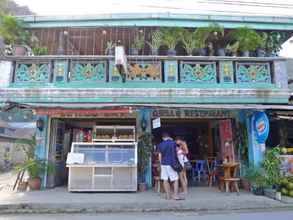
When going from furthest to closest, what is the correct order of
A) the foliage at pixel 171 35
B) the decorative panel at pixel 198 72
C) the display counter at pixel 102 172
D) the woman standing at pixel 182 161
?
the foliage at pixel 171 35 → the decorative panel at pixel 198 72 → the display counter at pixel 102 172 → the woman standing at pixel 182 161

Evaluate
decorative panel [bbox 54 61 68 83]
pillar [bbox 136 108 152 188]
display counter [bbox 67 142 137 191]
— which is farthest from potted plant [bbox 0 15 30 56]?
pillar [bbox 136 108 152 188]

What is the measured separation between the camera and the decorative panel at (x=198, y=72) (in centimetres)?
859

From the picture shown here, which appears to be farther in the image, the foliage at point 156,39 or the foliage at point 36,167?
the foliage at point 156,39

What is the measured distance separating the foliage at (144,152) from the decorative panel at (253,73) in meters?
3.51

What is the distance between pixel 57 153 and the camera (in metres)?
9.56

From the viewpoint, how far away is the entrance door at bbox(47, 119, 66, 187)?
9.03 m

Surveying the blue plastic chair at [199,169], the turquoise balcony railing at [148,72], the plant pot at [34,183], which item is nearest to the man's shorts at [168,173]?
the turquoise balcony railing at [148,72]

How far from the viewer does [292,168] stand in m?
8.76

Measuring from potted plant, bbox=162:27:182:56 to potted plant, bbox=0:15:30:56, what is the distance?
4622 millimetres

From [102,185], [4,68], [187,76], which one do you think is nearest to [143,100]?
[187,76]

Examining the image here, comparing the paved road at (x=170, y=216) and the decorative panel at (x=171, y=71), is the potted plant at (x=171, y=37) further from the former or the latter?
the paved road at (x=170, y=216)

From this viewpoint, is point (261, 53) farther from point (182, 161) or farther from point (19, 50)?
point (19, 50)

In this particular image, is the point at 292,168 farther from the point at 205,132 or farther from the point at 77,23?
the point at 77,23

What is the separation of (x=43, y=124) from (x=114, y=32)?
13.2 feet
